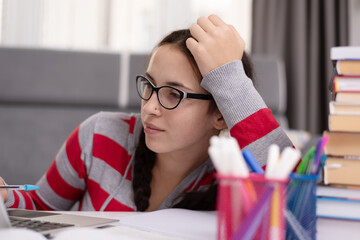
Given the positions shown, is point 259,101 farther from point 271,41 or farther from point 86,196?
point 271,41

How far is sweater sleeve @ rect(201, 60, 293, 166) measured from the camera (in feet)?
2.66

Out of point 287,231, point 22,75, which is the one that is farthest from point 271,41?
point 287,231

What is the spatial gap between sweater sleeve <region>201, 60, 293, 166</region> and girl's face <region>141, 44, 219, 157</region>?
0.12 m

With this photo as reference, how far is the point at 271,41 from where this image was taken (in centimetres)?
297

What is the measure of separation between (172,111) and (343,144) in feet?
1.36

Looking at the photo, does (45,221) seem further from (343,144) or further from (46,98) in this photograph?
(46,98)

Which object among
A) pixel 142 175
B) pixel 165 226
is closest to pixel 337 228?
pixel 165 226

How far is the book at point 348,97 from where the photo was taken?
657mm

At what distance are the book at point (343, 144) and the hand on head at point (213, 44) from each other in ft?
0.96

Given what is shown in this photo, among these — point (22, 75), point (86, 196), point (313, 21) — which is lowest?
point (86, 196)

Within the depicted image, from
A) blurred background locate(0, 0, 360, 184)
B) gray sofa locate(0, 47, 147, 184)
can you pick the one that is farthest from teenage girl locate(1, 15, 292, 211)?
blurred background locate(0, 0, 360, 184)

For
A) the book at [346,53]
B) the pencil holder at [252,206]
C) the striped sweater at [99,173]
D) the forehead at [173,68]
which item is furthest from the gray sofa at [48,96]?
the pencil holder at [252,206]

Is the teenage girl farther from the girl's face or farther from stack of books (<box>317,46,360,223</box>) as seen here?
stack of books (<box>317,46,360,223</box>)

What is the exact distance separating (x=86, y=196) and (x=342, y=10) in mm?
2396
